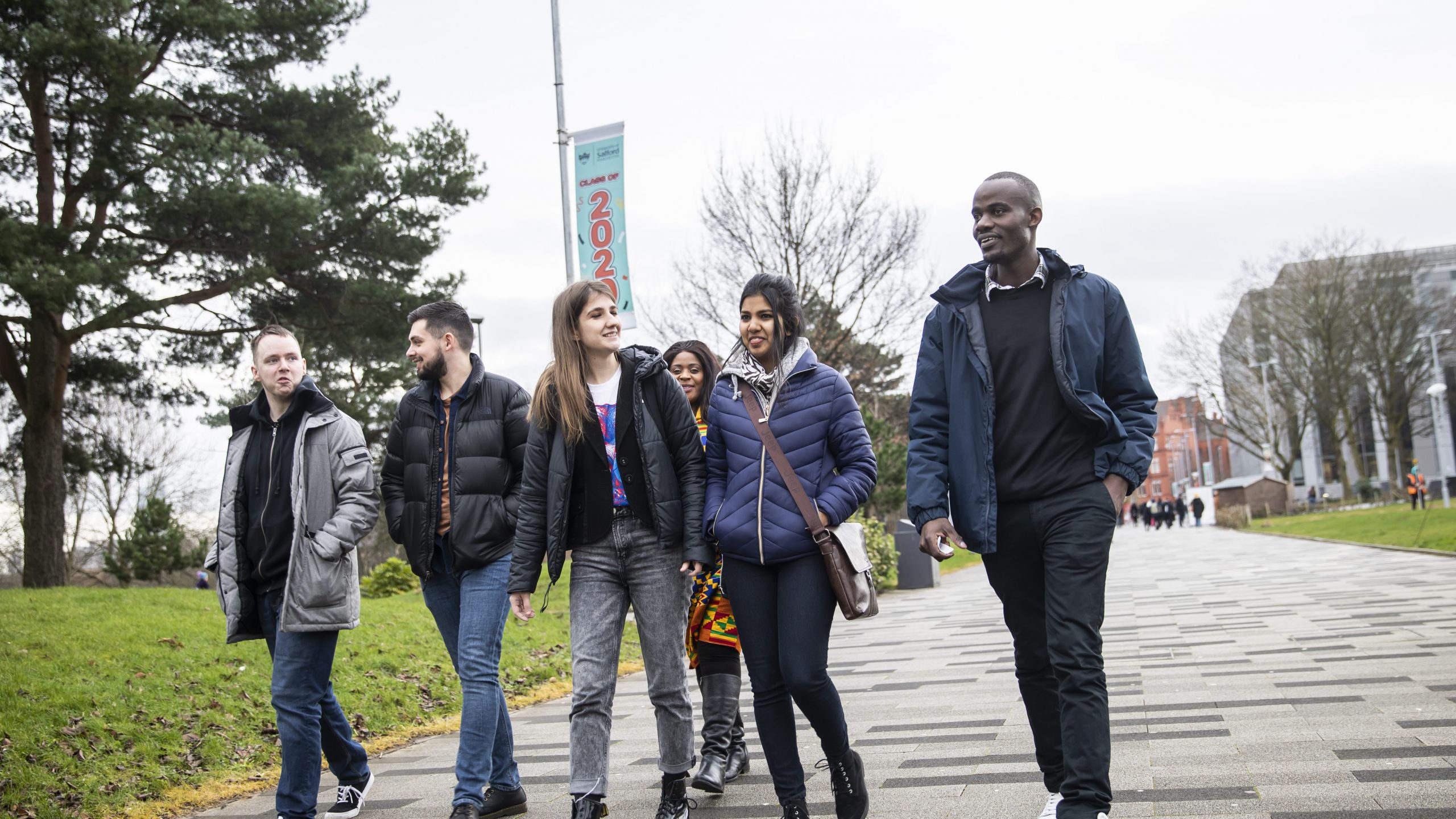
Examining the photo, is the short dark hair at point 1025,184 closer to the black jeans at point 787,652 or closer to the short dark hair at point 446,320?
the black jeans at point 787,652

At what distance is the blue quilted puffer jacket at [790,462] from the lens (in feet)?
12.6

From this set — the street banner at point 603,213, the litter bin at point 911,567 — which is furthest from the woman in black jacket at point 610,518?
the litter bin at point 911,567

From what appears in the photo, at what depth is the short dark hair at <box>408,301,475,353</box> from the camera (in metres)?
4.68

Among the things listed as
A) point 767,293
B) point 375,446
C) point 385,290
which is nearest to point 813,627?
point 767,293

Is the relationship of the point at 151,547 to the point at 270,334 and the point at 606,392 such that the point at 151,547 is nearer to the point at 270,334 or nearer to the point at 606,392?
the point at 270,334

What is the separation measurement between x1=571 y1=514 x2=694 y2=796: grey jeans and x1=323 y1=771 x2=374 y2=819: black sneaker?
123cm

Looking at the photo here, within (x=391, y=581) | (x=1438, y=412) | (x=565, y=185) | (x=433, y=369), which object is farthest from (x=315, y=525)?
(x=1438, y=412)

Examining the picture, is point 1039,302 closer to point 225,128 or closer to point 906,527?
point 225,128

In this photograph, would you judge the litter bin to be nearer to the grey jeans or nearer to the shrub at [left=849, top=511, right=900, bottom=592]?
the shrub at [left=849, top=511, right=900, bottom=592]

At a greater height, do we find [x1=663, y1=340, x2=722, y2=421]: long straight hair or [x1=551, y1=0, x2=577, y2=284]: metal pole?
[x1=551, y1=0, x2=577, y2=284]: metal pole

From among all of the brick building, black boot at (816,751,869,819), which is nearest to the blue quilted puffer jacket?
black boot at (816,751,869,819)

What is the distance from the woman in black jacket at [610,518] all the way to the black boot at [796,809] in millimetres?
448

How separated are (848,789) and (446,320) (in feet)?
7.72

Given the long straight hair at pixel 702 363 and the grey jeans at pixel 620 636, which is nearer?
the grey jeans at pixel 620 636
